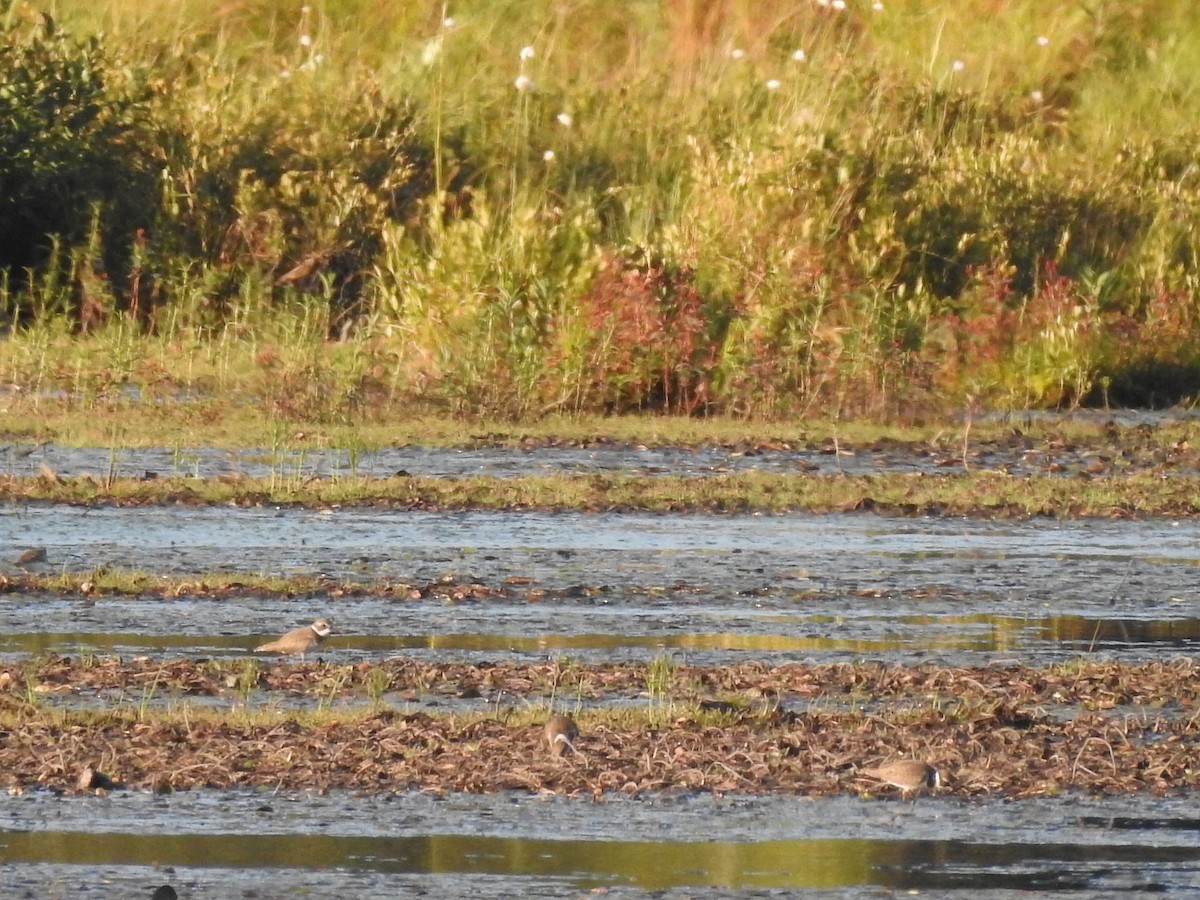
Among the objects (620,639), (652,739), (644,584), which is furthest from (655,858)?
(644,584)

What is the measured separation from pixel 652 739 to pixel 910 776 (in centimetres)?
84

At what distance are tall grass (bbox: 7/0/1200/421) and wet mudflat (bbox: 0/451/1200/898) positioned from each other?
532 cm

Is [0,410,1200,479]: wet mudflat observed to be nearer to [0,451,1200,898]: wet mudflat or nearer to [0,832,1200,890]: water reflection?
[0,451,1200,898]: wet mudflat

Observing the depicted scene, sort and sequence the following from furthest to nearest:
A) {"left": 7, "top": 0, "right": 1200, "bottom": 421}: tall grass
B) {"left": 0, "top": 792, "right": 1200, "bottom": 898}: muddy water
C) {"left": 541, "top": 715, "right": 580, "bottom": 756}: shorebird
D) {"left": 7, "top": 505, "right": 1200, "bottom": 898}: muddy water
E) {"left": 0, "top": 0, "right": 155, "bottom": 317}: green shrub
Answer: {"left": 0, "top": 0, "right": 155, "bottom": 317}: green shrub < {"left": 7, "top": 0, "right": 1200, "bottom": 421}: tall grass < {"left": 541, "top": 715, "right": 580, "bottom": 756}: shorebird < {"left": 7, "top": 505, "right": 1200, "bottom": 898}: muddy water < {"left": 0, "top": 792, "right": 1200, "bottom": 898}: muddy water

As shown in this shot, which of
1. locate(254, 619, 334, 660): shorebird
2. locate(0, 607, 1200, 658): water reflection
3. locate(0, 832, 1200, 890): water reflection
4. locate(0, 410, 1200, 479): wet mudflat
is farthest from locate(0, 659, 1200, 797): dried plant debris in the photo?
locate(0, 410, 1200, 479): wet mudflat

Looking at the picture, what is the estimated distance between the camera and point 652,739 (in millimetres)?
7344

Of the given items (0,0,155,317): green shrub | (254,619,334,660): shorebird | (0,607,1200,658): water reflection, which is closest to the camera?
(254,619,334,660): shorebird

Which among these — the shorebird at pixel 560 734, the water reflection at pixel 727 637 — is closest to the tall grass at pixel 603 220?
the water reflection at pixel 727 637

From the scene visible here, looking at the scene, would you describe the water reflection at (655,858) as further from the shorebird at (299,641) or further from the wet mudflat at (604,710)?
the shorebird at (299,641)

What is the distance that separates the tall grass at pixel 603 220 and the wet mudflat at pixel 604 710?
5.32m

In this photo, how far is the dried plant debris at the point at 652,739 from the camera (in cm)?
693

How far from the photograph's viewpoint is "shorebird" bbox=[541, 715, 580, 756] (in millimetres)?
7125

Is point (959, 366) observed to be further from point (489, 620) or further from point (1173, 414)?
point (489, 620)

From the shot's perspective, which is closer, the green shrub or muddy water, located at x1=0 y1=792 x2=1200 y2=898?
muddy water, located at x1=0 y1=792 x2=1200 y2=898
